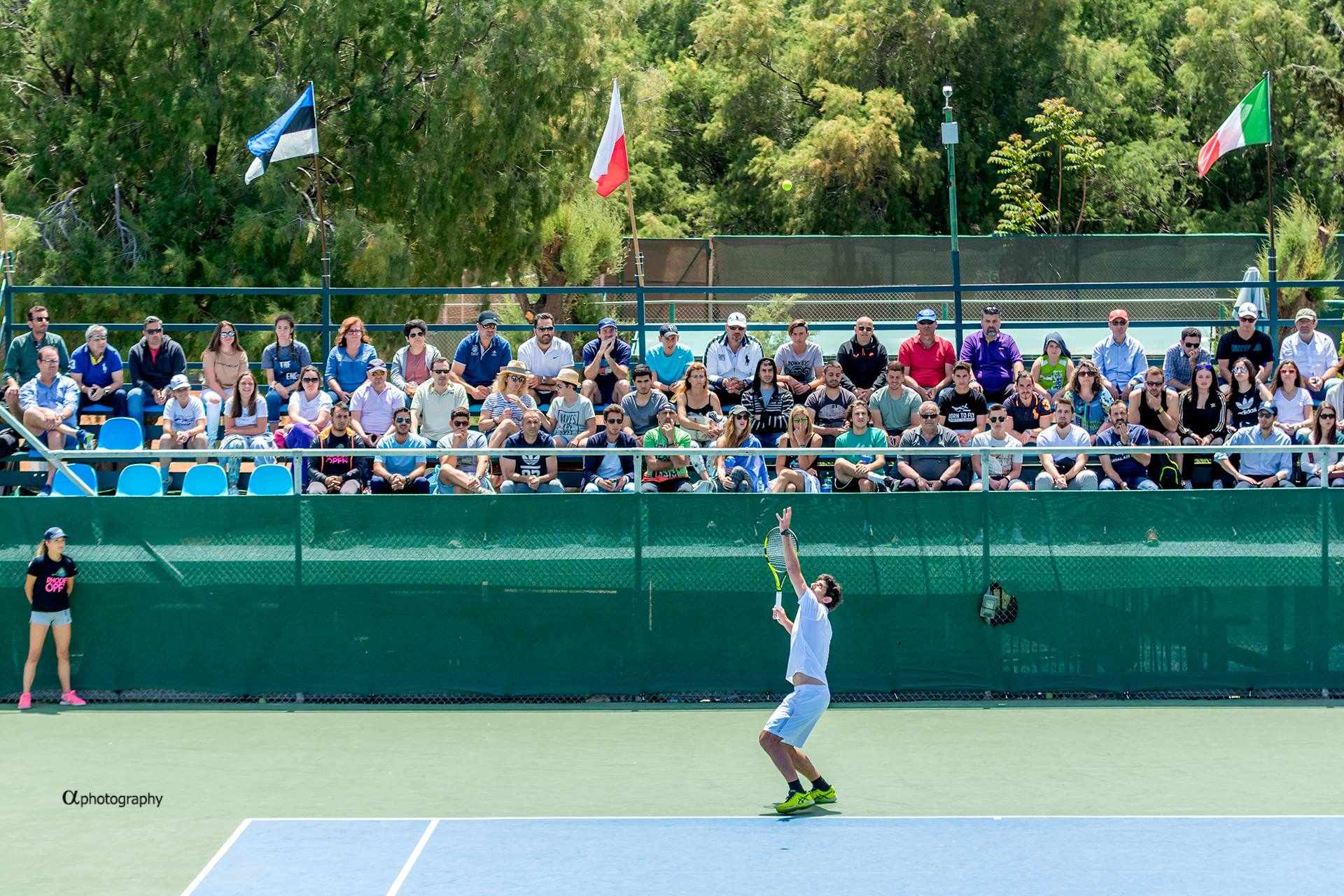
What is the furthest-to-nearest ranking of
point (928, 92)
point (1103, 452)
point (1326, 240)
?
point (928, 92) → point (1326, 240) → point (1103, 452)

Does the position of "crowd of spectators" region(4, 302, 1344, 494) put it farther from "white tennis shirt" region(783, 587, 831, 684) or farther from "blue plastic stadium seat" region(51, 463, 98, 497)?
"white tennis shirt" region(783, 587, 831, 684)

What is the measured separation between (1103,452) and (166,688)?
8403mm

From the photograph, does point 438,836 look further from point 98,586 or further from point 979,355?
point 979,355

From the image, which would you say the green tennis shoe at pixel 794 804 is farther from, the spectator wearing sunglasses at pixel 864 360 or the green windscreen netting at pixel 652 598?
the spectator wearing sunglasses at pixel 864 360

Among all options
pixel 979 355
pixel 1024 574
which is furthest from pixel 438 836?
pixel 979 355

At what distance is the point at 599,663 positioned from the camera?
14469 mm

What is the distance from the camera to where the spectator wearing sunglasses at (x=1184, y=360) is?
1647cm

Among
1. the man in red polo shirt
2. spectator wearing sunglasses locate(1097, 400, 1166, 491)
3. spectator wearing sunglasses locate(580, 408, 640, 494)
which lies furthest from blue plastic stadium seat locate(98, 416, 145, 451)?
spectator wearing sunglasses locate(1097, 400, 1166, 491)

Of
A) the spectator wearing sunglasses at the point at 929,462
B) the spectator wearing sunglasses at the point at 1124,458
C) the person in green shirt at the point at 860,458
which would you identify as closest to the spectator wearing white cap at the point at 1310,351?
the spectator wearing sunglasses at the point at 1124,458

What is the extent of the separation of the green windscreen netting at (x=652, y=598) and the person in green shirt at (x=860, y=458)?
1.81 feet

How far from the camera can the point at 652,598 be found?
1445 centimetres

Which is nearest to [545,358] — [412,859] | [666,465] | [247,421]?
[666,465]

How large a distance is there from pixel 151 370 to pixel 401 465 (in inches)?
148

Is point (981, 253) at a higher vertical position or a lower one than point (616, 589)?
higher
